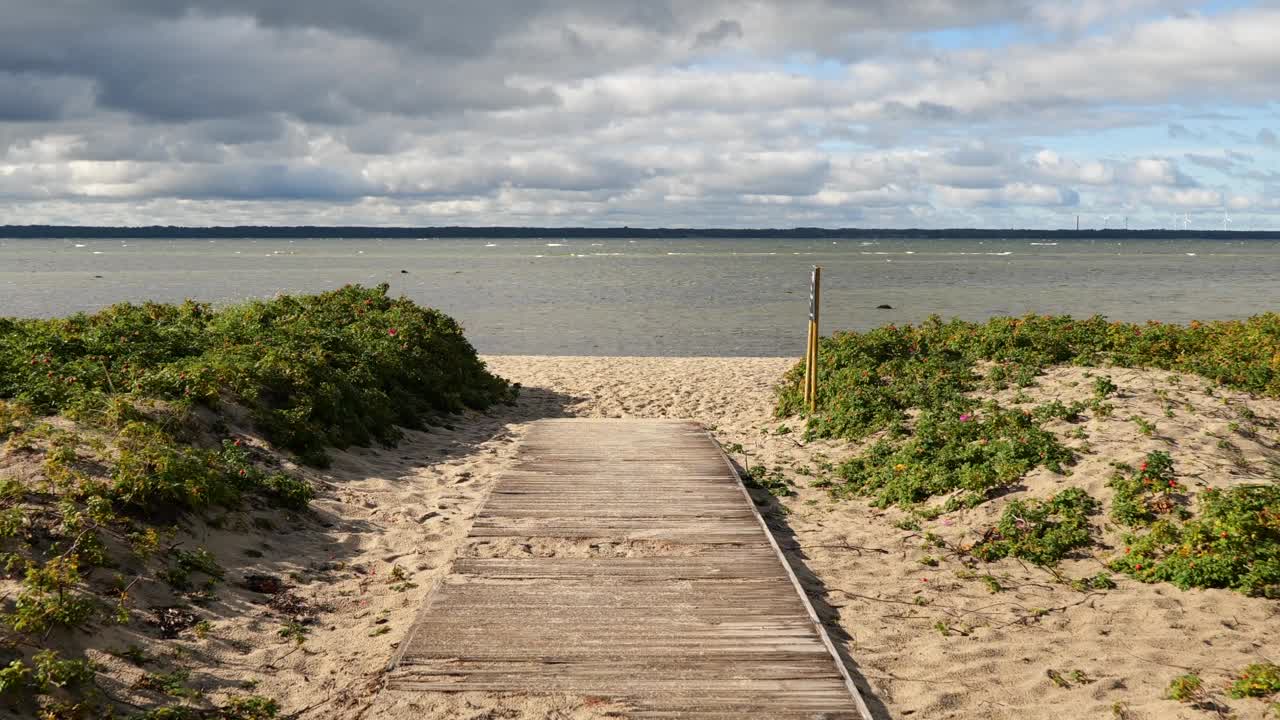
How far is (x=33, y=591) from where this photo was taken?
5969mm

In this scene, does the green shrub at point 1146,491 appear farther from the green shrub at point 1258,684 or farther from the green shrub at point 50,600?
the green shrub at point 50,600

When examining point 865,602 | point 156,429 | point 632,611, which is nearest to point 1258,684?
point 865,602

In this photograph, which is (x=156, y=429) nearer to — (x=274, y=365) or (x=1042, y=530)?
(x=274, y=365)

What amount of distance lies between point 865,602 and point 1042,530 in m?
2.49

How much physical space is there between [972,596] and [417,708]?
16.7ft

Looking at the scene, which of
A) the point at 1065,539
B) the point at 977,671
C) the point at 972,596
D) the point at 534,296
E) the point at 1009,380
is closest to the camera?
the point at 977,671

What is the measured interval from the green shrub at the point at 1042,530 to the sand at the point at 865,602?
237mm

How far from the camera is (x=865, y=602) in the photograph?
7.71 m

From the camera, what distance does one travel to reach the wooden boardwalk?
5.56m

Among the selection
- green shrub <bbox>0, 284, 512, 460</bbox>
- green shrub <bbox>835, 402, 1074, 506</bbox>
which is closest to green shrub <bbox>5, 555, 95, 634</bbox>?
green shrub <bbox>0, 284, 512, 460</bbox>

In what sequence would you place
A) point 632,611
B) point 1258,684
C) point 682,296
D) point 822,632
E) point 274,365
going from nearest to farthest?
point 1258,684 → point 822,632 → point 632,611 → point 274,365 → point 682,296

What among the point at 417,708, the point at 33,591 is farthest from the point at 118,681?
the point at 417,708

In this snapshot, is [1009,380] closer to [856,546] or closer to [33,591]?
[856,546]

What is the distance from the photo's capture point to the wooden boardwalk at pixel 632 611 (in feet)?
18.2
